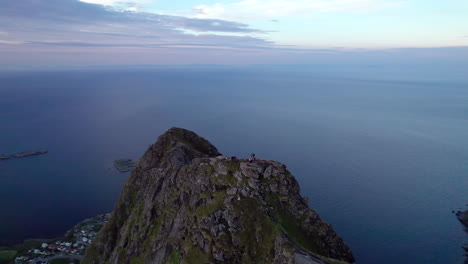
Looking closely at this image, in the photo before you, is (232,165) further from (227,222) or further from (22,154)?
(22,154)

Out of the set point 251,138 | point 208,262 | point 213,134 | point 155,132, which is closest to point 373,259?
point 208,262

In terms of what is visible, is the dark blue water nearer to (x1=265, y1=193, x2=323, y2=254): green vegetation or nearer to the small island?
the small island

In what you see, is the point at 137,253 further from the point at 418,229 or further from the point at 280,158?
the point at 280,158

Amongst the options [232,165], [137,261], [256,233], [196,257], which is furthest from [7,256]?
[256,233]

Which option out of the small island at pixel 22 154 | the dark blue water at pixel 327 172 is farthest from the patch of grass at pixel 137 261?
the small island at pixel 22 154

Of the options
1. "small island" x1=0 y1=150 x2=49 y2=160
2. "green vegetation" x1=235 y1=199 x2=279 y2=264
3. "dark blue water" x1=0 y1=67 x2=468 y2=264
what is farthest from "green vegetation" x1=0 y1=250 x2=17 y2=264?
"small island" x1=0 y1=150 x2=49 y2=160

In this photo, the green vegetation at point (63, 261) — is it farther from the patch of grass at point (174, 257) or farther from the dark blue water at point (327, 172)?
the patch of grass at point (174, 257)
